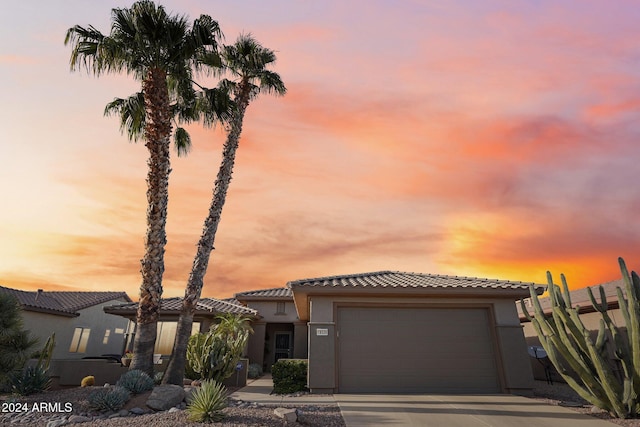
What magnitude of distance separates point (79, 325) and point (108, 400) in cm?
1966

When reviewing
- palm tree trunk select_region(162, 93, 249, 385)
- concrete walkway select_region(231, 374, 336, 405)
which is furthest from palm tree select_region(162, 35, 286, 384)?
concrete walkway select_region(231, 374, 336, 405)

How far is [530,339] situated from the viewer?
63.3 feet

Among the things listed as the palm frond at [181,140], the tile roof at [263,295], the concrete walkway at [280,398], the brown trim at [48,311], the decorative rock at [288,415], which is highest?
the palm frond at [181,140]

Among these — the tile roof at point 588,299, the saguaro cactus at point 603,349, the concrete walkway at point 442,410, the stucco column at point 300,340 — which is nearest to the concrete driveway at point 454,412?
the concrete walkway at point 442,410

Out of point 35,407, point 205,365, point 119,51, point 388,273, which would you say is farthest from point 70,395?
point 388,273

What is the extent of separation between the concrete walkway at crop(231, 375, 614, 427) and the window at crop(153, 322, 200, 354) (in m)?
8.66

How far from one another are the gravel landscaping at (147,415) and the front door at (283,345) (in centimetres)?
1326

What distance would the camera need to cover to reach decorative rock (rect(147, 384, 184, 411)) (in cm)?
848

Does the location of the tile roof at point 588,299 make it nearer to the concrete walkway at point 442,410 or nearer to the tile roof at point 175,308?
the concrete walkway at point 442,410

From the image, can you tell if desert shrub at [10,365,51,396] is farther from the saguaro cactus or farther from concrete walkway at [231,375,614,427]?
the saguaro cactus

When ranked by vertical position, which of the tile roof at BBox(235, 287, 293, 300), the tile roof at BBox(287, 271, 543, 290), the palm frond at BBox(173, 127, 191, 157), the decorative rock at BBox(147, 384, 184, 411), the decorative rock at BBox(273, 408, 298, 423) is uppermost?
the palm frond at BBox(173, 127, 191, 157)

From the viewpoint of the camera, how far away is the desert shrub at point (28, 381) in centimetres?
1068

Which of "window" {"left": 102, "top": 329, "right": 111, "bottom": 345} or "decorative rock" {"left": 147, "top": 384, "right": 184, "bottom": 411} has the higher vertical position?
"window" {"left": 102, "top": 329, "right": 111, "bottom": 345}

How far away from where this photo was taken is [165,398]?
28.4ft
